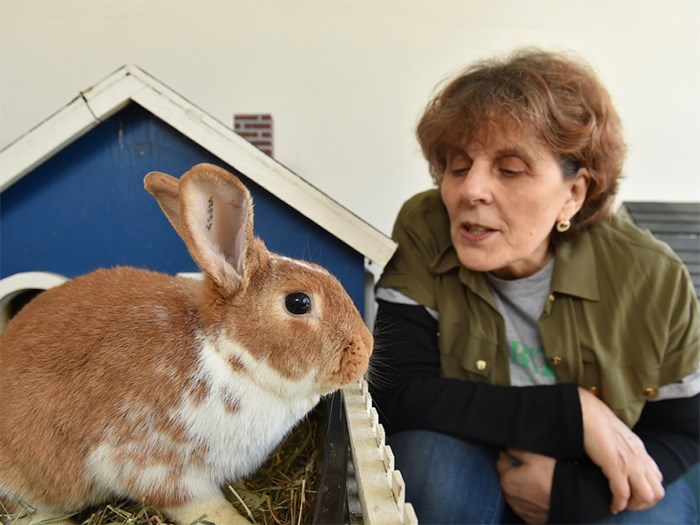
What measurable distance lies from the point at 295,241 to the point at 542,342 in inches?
24.5

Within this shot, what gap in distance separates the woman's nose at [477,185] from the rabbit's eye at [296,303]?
1.71ft

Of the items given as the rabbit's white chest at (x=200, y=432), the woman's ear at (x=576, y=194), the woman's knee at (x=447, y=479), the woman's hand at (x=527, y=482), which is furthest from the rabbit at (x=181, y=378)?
the woman's ear at (x=576, y=194)

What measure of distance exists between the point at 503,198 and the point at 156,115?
2.49 feet

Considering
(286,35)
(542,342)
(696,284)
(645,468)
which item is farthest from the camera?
(286,35)


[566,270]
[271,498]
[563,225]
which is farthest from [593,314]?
[271,498]

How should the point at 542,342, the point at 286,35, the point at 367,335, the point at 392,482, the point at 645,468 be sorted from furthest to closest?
the point at 286,35 → the point at 542,342 → the point at 645,468 → the point at 367,335 → the point at 392,482

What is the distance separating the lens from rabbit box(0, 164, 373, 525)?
0.68 meters

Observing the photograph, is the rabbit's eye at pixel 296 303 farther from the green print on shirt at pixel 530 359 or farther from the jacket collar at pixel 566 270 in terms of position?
the green print on shirt at pixel 530 359

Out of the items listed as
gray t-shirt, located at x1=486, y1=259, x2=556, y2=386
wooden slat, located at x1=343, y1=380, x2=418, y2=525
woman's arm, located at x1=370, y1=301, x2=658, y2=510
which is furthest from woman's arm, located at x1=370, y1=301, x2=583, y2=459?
wooden slat, located at x1=343, y1=380, x2=418, y2=525

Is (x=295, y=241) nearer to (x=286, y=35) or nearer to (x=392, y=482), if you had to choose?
(x=392, y=482)

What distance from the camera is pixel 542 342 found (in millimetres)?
1181

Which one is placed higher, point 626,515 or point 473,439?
point 473,439

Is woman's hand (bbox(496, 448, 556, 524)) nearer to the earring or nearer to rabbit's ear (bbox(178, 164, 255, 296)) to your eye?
the earring

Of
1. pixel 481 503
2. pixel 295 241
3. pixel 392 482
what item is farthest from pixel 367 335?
pixel 481 503
